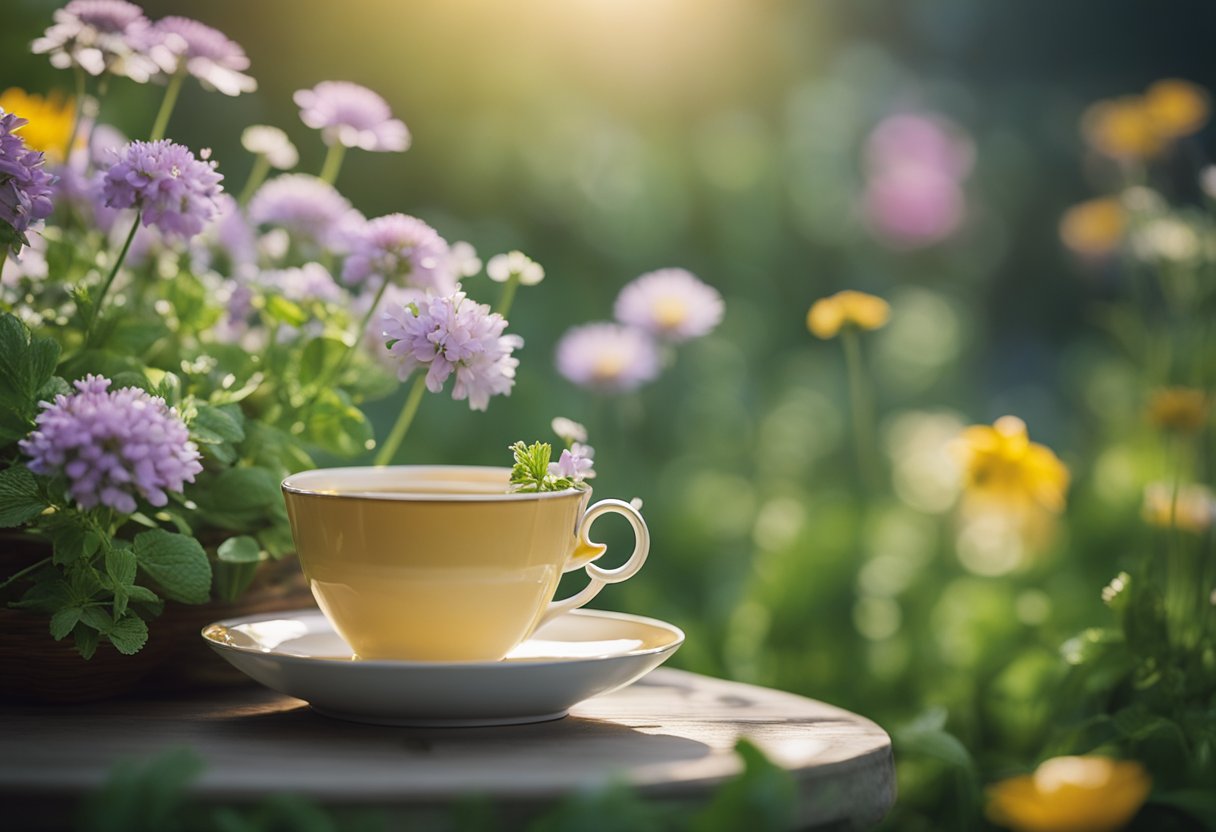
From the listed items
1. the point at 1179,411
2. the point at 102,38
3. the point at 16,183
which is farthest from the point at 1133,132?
the point at 16,183

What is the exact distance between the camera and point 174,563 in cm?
76

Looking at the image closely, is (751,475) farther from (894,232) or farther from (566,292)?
(894,232)

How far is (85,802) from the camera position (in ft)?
1.98

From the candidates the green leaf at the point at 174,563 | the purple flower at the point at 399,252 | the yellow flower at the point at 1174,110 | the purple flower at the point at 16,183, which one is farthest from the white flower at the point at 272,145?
the yellow flower at the point at 1174,110

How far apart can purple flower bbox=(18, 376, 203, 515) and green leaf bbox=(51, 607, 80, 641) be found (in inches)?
4.5

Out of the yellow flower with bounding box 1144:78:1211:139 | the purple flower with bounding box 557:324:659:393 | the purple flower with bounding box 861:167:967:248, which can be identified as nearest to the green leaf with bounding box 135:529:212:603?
the purple flower with bounding box 557:324:659:393

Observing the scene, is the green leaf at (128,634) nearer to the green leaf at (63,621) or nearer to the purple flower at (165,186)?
the green leaf at (63,621)

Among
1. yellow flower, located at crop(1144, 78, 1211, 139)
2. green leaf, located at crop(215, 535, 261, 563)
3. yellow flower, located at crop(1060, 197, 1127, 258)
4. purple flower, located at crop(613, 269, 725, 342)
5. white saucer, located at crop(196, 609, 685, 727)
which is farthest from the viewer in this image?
yellow flower, located at crop(1060, 197, 1127, 258)

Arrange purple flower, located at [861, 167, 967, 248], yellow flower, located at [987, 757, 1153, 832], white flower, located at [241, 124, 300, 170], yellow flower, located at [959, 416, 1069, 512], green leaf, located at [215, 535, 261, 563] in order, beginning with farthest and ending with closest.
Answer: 1. purple flower, located at [861, 167, 967, 248]
2. yellow flower, located at [959, 416, 1069, 512]
3. white flower, located at [241, 124, 300, 170]
4. green leaf, located at [215, 535, 261, 563]
5. yellow flower, located at [987, 757, 1153, 832]

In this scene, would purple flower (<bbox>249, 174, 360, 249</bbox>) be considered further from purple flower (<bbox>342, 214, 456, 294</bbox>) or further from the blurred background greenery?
the blurred background greenery

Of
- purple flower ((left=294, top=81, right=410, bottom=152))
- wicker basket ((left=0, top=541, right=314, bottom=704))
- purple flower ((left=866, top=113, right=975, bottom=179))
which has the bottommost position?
wicker basket ((left=0, top=541, right=314, bottom=704))

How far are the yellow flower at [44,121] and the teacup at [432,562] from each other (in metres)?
0.45

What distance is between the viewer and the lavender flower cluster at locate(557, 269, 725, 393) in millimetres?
1337

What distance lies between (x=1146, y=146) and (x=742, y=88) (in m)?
1.54
